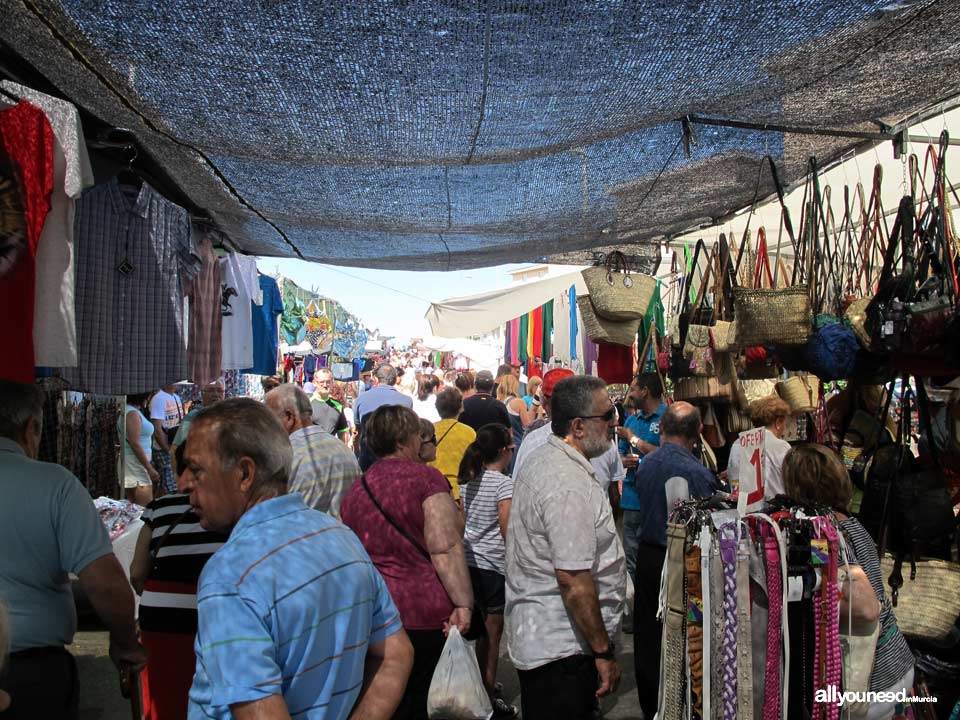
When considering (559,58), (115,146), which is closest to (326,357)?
(115,146)

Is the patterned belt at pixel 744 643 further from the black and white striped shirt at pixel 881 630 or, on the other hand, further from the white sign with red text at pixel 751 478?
the black and white striped shirt at pixel 881 630

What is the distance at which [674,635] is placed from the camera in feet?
7.85

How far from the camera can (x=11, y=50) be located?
2.47 m

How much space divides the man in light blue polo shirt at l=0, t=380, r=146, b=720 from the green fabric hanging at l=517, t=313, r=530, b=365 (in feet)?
31.2

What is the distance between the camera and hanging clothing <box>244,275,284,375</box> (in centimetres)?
659

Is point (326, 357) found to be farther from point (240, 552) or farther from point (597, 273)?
point (240, 552)

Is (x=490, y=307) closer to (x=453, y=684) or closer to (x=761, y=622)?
(x=453, y=684)

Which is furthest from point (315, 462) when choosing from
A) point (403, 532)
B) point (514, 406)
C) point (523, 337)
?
point (523, 337)

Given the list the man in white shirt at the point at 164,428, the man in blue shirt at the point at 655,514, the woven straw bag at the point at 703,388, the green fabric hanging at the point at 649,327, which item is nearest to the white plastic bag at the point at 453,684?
the man in blue shirt at the point at 655,514

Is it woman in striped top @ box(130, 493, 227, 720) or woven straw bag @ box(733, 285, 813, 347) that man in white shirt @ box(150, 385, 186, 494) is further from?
woven straw bag @ box(733, 285, 813, 347)

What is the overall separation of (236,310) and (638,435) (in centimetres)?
338

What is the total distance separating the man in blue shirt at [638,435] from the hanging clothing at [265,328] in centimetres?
328

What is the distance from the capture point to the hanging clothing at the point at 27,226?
2271mm

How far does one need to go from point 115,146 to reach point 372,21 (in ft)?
5.58
